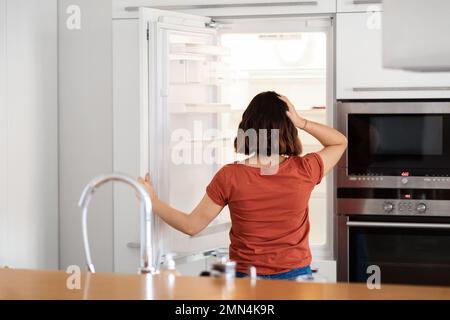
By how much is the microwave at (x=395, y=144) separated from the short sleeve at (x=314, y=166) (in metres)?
0.68

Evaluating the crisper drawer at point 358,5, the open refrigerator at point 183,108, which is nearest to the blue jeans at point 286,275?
the open refrigerator at point 183,108

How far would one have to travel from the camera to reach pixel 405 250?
353 centimetres

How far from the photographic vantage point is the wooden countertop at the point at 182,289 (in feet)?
5.98

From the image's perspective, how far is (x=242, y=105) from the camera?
4.76 meters

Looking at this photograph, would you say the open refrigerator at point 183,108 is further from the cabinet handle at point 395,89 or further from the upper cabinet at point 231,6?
the cabinet handle at point 395,89

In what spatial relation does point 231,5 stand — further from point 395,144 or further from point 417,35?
point 417,35

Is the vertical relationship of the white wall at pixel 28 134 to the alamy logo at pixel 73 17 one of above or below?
below

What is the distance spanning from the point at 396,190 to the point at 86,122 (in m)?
1.48

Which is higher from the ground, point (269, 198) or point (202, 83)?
point (202, 83)

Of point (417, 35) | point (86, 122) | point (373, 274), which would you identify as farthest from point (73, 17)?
point (417, 35)

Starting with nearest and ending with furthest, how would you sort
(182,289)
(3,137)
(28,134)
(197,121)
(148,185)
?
(182,289) → (148,185) → (3,137) → (28,134) → (197,121)

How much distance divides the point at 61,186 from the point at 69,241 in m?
0.27
